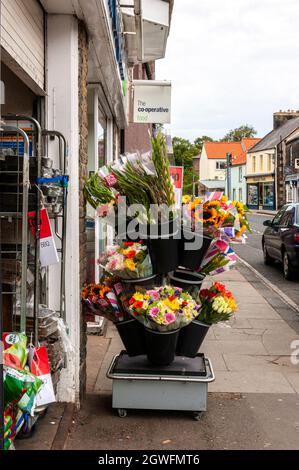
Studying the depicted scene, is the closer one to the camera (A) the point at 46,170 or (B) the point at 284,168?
(A) the point at 46,170

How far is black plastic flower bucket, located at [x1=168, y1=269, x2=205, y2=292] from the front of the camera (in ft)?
15.7

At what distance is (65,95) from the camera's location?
4.61m

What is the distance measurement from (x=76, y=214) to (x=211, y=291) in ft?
4.22

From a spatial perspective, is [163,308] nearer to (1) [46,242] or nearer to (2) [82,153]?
(1) [46,242]

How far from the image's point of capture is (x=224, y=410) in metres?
5.06

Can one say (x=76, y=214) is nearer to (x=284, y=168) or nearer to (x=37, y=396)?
(x=37, y=396)

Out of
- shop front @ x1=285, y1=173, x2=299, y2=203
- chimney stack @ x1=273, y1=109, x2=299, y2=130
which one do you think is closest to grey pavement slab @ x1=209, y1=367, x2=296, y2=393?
shop front @ x1=285, y1=173, x2=299, y2=203

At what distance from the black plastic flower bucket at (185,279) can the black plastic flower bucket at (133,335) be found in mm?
455

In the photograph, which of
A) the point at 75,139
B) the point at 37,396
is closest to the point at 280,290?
the point at 75,139

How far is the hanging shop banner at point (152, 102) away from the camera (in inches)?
442

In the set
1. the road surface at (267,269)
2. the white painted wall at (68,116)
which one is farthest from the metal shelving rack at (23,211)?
the road surface at (267,269)

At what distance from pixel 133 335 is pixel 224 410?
104 cm

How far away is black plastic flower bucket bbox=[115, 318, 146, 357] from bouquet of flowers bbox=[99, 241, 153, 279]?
Answer: 444 mm

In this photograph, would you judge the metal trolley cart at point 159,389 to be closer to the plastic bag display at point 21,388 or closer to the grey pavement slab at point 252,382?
the grey pavement slab at point 252,382
